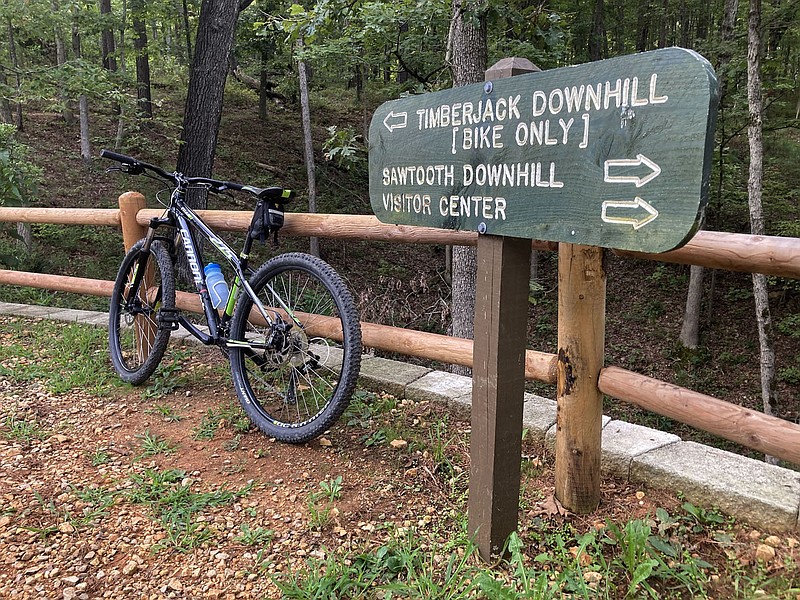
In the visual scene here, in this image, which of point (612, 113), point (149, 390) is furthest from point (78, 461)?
point (612, 113)

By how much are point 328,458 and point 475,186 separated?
1573mm

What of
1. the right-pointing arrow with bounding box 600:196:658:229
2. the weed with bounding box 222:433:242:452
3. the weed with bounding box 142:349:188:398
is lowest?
the weed with bounding box 222:433:242:452

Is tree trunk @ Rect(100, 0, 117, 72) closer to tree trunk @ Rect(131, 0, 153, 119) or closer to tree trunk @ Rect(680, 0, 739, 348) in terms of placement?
tree trunk @ Rect(131, 0, 153, 119)

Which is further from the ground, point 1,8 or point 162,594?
point 1,8

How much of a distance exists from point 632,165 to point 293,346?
76.3 inches

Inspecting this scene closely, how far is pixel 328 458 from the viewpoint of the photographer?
2725mm

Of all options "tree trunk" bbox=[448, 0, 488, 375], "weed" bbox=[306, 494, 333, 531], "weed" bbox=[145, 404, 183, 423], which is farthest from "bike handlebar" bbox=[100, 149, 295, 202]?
"tree trunk" bbox=[448, 0, 488, 375]

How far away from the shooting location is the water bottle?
3.26m

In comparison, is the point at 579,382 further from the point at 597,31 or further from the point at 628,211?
the point at 597,31

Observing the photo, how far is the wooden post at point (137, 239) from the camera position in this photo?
12.8ft

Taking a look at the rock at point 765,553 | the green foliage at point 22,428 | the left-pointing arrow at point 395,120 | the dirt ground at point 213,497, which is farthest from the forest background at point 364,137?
the rock at point 765,553

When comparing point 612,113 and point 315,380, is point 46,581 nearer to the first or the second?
point 315,380

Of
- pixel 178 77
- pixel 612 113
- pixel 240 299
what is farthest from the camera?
pixel 178 77

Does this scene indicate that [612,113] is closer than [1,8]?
Yes
